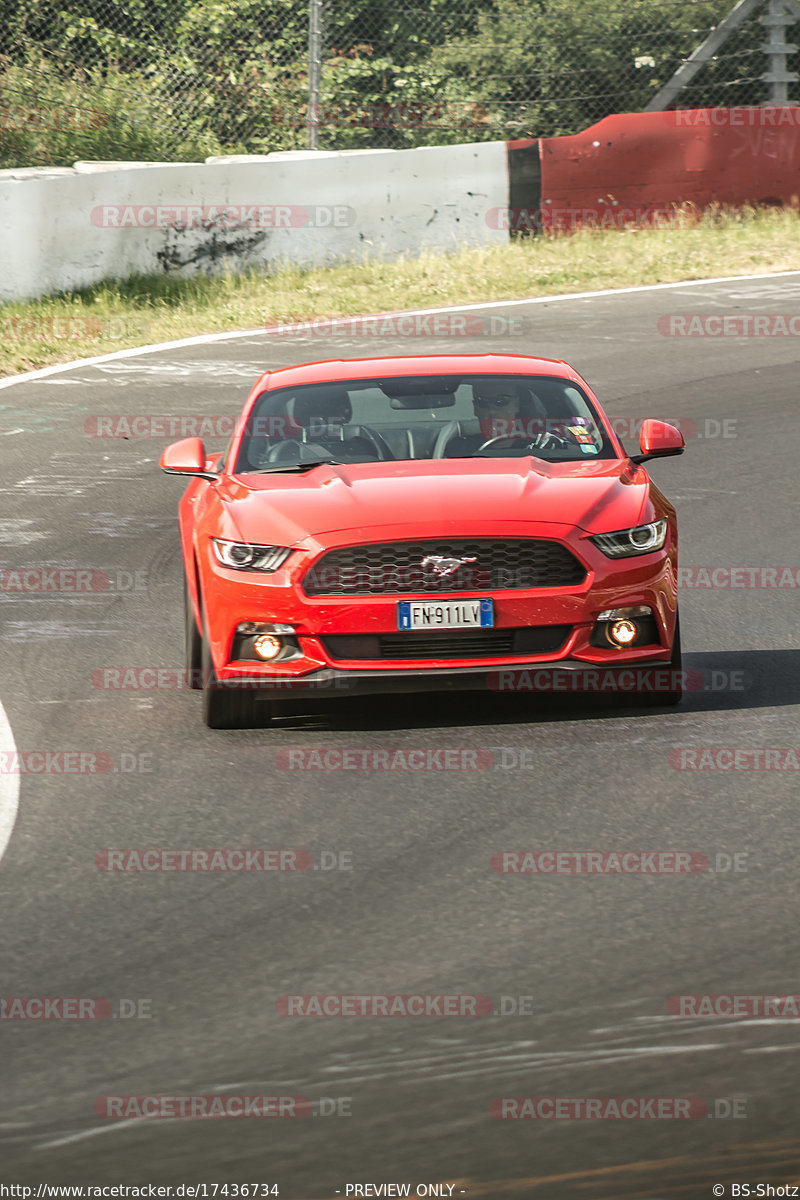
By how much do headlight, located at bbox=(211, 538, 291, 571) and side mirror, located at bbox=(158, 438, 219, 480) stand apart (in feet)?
2.91

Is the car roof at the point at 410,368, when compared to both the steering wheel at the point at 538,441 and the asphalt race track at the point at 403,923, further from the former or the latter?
the asphalt race track at the point at 403,923

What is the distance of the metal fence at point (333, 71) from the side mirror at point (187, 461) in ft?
49.6

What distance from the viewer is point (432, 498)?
7637 mm

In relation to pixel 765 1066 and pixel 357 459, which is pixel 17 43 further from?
pixel 765 1066

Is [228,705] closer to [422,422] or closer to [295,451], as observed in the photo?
[295,451]

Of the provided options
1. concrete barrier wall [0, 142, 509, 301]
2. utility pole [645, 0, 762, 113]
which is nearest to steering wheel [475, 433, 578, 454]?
concrete barrier wall [0, 142, 509, 301]

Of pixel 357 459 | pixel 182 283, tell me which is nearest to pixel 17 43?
pixel 182 283

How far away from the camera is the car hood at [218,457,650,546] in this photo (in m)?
7.49

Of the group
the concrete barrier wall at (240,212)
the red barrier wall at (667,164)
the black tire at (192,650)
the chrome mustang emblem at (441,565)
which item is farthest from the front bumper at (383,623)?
the red barrier wall at (667,164)

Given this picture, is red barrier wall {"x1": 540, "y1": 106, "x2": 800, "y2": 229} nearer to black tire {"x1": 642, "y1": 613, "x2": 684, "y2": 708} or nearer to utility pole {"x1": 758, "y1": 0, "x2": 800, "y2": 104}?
utility pole {"x1": 758, "y1": 0, "x2": 800, "y2": 104}

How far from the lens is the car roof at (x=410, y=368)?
9.10 m

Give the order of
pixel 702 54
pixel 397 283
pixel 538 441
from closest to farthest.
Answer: pixel 538 441
pixel 397 283
pixel 702 54

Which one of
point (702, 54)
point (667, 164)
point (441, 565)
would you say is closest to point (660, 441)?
point (441, 565)

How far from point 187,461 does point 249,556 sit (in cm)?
109
